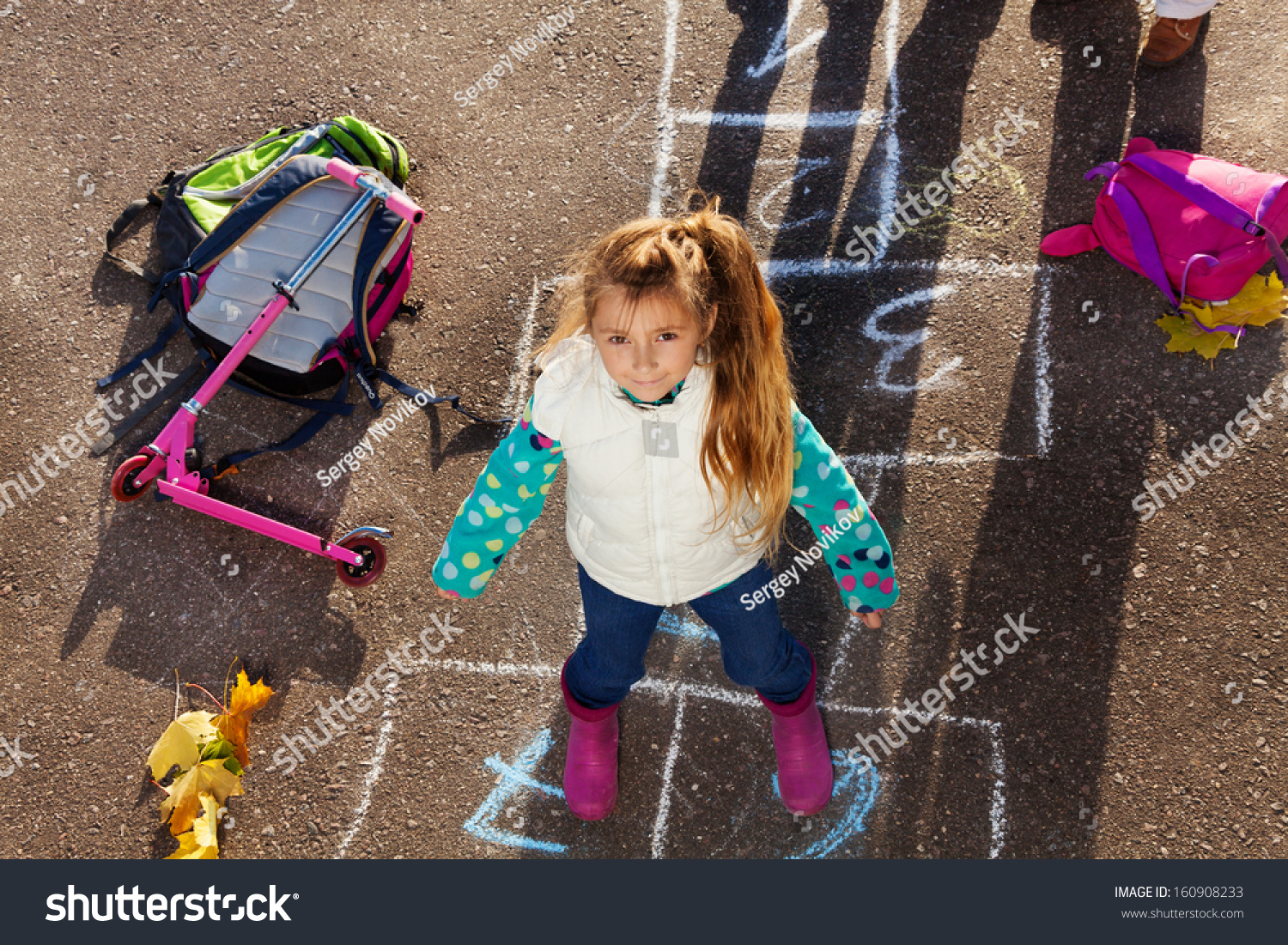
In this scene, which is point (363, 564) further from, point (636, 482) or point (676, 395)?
point (676, 395)

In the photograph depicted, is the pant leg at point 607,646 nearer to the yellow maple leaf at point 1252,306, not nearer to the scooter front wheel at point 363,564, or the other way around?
the scooter front wheel at point 363,564

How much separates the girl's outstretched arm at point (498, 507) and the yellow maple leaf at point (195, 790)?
1.38 meters

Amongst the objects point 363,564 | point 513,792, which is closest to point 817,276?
point 363,564

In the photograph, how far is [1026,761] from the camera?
303cm

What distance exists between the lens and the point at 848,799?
3066 millimetres

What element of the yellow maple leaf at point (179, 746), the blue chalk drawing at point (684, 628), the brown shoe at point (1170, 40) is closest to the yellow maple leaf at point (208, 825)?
the yellow maple leaf at point (179, 746)

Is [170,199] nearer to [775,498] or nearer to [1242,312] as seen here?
[775,498]


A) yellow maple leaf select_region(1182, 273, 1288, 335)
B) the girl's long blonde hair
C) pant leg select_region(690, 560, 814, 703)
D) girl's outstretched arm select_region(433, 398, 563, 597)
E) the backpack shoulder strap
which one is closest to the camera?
the girl's long blonde hair

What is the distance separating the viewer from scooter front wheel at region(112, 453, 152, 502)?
130 inches

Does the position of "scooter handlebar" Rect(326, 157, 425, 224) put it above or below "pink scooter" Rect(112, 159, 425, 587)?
above

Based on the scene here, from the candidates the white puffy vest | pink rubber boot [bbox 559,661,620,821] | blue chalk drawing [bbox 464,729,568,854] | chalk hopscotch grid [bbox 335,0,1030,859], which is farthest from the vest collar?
blue chalk drawing [bbox 464,729,568,854]

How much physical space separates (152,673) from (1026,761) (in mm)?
3208

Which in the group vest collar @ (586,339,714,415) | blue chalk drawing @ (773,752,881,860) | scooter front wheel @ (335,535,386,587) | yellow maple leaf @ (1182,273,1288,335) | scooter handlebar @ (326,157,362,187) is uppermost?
scooter handlebar @ (326,157,362,187)

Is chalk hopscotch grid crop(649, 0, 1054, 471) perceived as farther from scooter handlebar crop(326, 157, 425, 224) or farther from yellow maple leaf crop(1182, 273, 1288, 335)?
scooter handlebar crop(326, 157, 425, 224)
